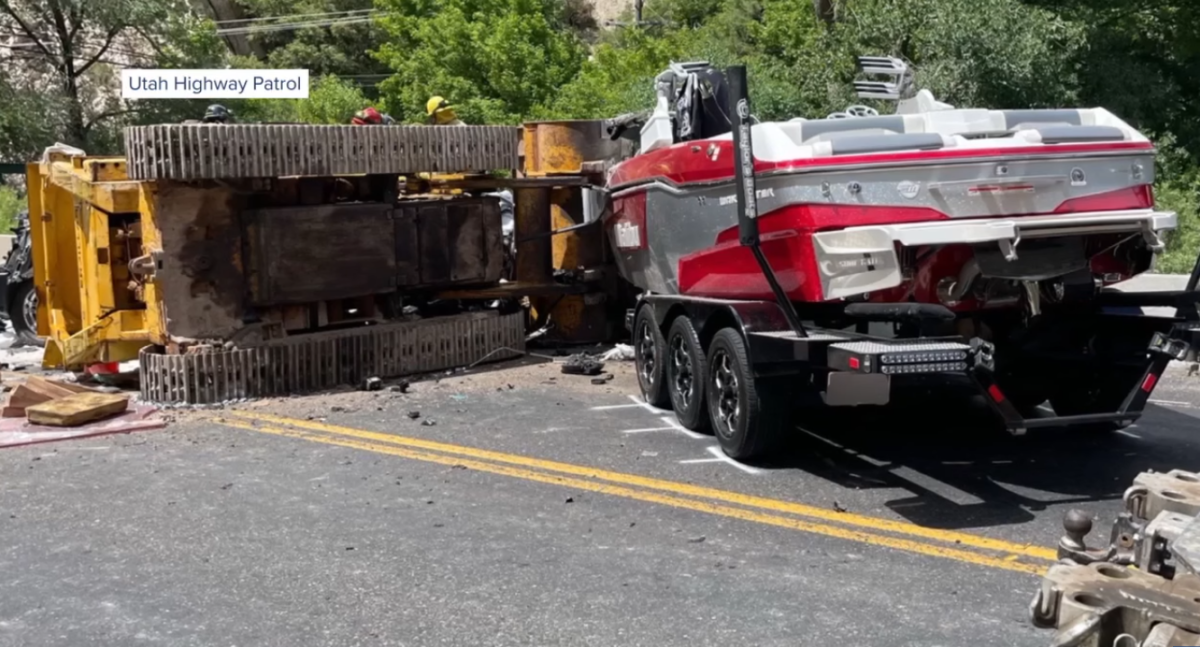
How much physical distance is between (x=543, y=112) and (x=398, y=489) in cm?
2616

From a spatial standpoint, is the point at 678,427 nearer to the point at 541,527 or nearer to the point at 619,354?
the point at 541,527

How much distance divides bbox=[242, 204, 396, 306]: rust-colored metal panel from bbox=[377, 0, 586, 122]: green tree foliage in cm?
2307

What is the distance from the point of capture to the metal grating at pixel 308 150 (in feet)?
31.3

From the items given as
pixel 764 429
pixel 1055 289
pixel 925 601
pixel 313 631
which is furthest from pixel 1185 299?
pixel 313 631

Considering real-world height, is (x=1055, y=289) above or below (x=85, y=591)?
above

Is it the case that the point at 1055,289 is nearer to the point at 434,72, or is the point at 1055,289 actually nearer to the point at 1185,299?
the point at 1185,299

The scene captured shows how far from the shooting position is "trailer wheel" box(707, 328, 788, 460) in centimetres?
755

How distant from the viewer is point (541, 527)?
667 centimetres

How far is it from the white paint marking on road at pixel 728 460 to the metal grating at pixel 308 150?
4077 millimetres

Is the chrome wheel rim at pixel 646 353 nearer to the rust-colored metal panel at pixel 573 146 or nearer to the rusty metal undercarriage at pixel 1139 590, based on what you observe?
the rust-colored metal panel at pixel 573 146

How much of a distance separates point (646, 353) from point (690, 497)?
2.75m

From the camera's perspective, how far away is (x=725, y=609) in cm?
540

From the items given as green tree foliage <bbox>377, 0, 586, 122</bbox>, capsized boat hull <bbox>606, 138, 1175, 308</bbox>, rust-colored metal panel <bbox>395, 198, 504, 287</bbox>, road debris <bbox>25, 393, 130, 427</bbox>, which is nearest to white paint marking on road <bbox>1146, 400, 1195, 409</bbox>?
capsized boat hull <bbox>606, 138, 1175, 308</bbox>

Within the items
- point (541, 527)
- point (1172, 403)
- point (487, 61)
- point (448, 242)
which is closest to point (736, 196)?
point (541, 527)
